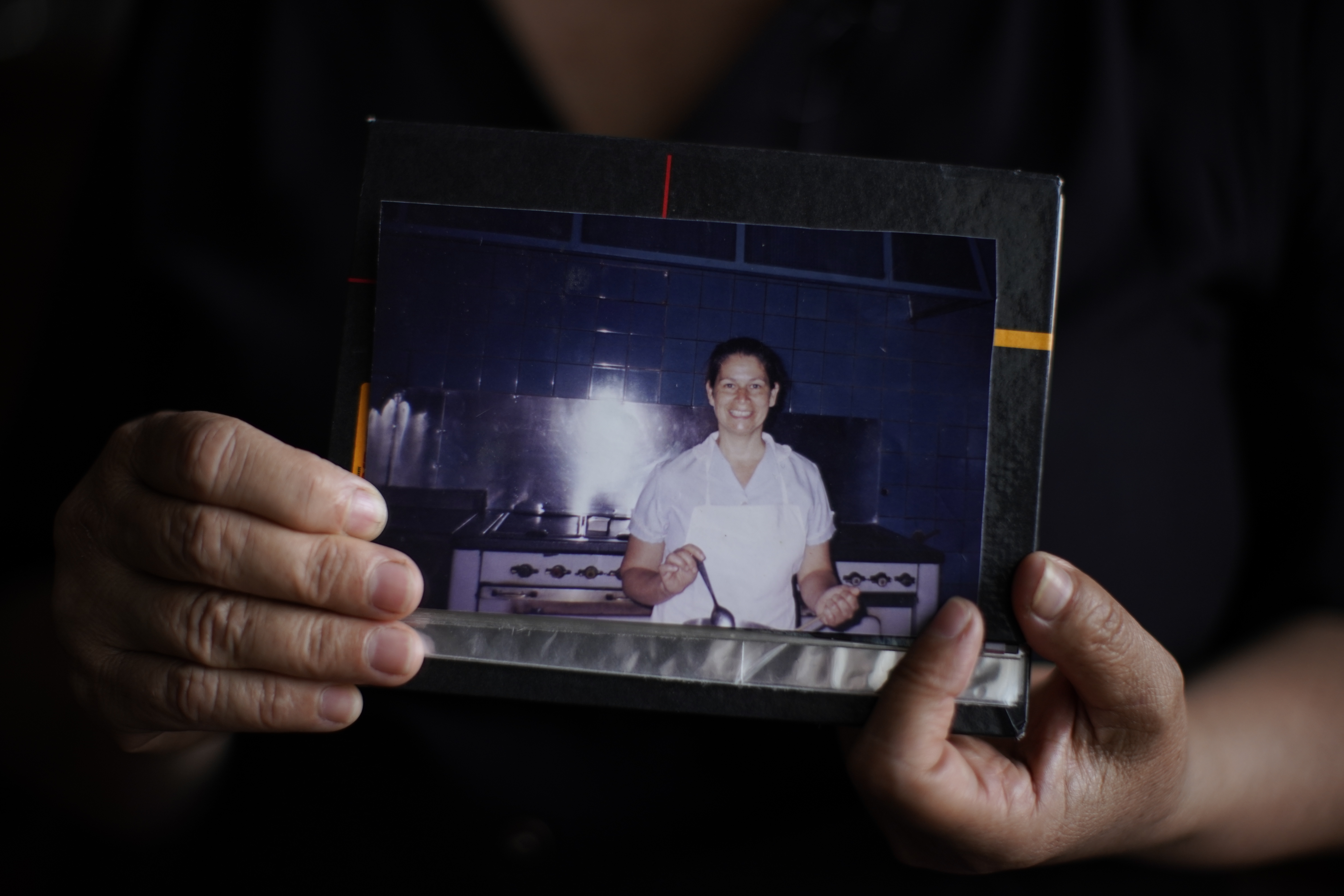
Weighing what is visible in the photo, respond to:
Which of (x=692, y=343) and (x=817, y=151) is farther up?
(x=817, y=151)

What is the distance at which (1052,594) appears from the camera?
1.44 ft

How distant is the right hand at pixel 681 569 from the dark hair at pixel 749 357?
0.35 ft

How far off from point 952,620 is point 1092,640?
9 centimetres

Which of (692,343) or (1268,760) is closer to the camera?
(692,343)

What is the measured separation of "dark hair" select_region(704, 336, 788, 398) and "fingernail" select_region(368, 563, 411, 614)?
0.22 meters

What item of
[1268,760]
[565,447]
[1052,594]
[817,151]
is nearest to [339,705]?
[565,447]

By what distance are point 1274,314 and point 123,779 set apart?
3.98 ft

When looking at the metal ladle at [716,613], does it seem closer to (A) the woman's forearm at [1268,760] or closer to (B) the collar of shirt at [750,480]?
(B) the collar of shirt at [750,480]

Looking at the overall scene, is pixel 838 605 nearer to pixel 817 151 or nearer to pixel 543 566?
pixel 543 566

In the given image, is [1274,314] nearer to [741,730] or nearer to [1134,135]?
[1134,135]

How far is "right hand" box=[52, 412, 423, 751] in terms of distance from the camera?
16.8 inches

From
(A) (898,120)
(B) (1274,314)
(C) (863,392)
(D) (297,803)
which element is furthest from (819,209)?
(D) (297,803)

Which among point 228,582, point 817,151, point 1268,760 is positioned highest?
point 817,151

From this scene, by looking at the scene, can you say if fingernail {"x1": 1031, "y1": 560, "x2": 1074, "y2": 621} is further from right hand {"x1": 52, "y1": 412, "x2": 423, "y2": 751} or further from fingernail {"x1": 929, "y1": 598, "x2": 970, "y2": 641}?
right hand {"x1": 52, "y1": 412, "x2": 423, "y2": 751}
